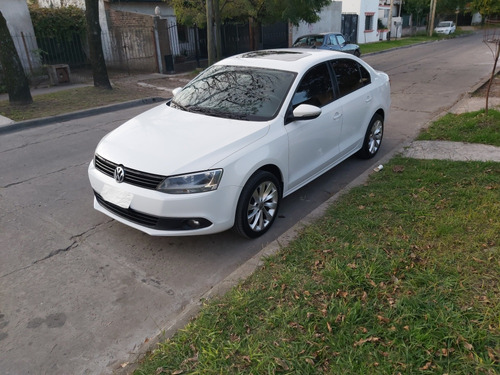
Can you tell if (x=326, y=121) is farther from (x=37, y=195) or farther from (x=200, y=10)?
(x=200, y=10)

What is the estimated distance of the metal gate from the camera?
107 feet

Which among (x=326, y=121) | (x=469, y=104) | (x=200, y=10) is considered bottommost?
(x=469, y=104)

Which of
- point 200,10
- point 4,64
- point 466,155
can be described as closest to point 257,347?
point 466,155

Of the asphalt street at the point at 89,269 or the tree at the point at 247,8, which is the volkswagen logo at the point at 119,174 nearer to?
the asphalt street at the point at 89,269

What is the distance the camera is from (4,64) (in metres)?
10.5

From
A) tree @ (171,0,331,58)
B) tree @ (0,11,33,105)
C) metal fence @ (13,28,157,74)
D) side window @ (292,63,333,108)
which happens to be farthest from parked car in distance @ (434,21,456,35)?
side window @ (292,63,333,108)

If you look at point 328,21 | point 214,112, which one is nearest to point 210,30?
point 214,112

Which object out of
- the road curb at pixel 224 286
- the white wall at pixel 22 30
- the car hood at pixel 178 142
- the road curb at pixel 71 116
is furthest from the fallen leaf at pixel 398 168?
the white wall at pixel 22 30

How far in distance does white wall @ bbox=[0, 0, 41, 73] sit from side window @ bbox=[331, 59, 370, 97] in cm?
1341

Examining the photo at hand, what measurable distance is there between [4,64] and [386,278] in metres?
11.0

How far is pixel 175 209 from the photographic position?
3602 millimetres

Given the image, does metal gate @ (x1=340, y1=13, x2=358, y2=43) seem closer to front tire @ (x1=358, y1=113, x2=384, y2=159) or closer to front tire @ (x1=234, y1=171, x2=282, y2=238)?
front tire @ (x1=358, y1=113, x2=384, y2=159)

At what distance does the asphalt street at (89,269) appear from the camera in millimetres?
2953

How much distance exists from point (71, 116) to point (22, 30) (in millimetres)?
7896
